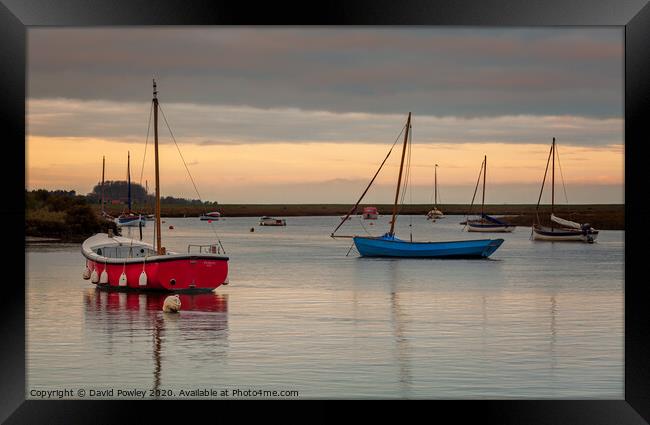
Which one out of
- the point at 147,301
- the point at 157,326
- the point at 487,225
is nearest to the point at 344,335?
the point at 157,326

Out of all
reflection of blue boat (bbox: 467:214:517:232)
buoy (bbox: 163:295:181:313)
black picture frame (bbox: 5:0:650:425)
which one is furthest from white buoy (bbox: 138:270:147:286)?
reflection of blue boat (bbox: 467:214:517:232)

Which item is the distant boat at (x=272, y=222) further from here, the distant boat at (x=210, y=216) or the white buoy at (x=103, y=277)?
the white buoy at (x=103, y=277)

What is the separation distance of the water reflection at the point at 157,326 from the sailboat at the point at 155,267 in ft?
0.94

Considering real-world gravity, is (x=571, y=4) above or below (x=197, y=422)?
above

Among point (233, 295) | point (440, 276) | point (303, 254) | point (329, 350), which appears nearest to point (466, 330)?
point (329, 350)

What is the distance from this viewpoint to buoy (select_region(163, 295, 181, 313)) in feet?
54.0

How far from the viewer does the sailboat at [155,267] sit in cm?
1739

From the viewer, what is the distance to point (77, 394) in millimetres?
10234

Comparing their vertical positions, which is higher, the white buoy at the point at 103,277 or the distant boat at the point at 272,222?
the distant boat at the point at 272,222

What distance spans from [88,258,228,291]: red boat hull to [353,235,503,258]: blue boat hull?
46.2ft

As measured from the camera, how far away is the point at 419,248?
31688 mm

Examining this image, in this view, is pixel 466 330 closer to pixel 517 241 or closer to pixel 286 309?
pixel 286 309

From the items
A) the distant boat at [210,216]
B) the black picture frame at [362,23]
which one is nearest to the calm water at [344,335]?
the black picture frame at [362,23]

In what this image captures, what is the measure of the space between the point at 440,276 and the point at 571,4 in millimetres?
22703
